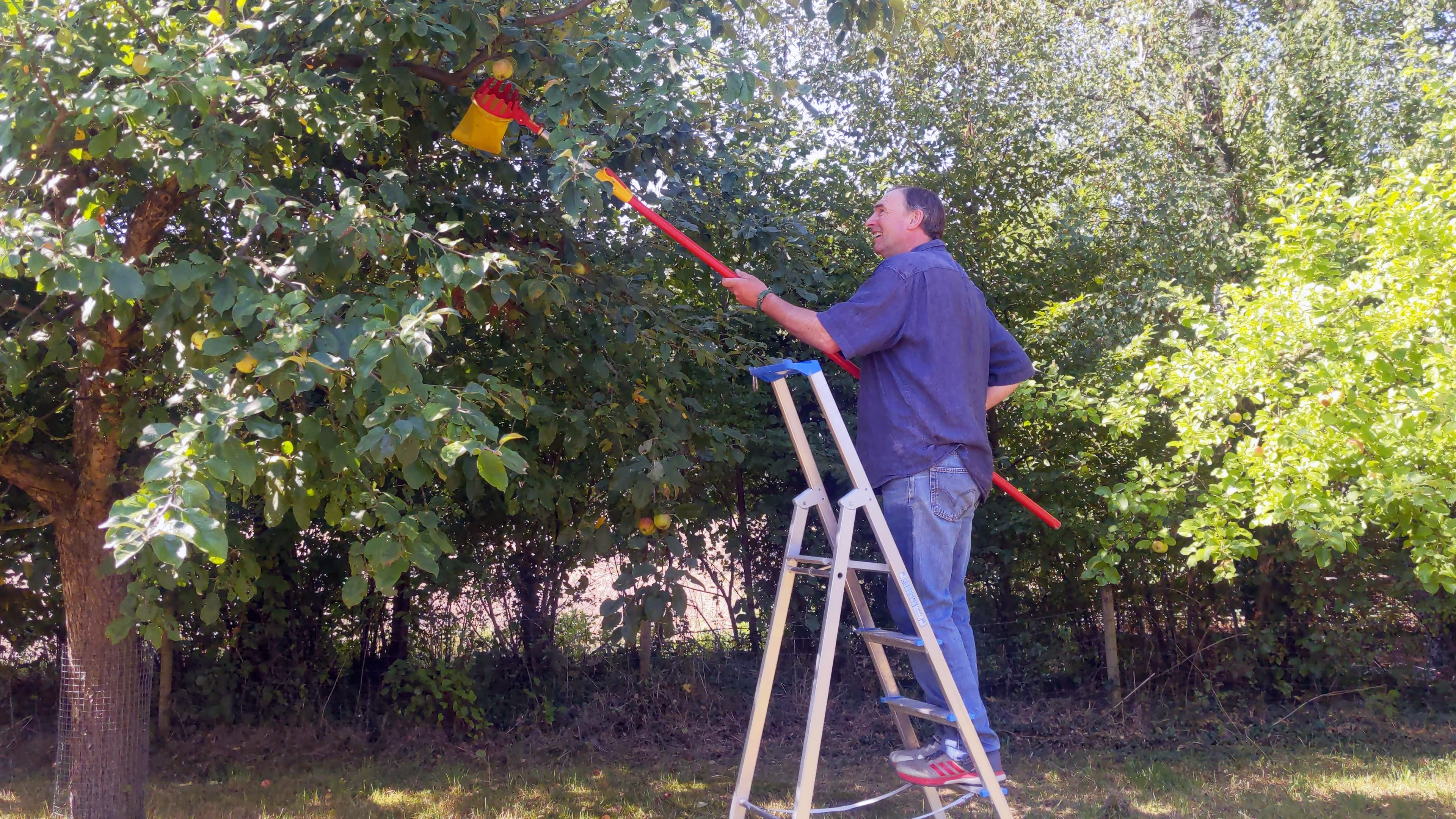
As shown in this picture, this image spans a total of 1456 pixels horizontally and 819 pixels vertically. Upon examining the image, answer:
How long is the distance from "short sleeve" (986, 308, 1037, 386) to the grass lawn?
1856mm

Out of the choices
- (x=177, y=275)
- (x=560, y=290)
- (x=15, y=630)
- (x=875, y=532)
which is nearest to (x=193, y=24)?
(x=177, y=275)

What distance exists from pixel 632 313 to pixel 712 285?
0.76m

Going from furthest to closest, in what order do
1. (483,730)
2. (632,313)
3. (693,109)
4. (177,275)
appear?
(483,730)
(632,313)
(693,109)
(177,275)

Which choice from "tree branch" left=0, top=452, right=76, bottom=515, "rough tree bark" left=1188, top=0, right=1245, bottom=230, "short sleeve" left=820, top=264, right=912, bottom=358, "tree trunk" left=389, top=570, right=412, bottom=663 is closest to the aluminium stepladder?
"short sleeve" left=820, top=264, right=912, bottom=358

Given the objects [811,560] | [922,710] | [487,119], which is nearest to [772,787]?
[922,710]

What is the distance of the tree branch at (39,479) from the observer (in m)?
3.60

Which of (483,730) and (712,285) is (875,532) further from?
(483,730)

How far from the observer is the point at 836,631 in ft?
8.63

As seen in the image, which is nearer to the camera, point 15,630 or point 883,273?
point 883,273

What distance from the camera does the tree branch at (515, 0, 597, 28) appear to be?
3109 mm

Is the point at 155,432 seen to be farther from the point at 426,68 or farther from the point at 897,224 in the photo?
the point at 897,224

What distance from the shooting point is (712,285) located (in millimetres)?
4297

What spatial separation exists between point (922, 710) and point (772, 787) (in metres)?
1.91

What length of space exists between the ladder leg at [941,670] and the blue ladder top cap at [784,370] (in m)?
0.42
